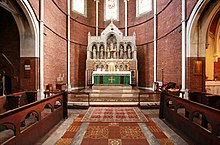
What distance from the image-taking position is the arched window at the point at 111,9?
1565 centimetres

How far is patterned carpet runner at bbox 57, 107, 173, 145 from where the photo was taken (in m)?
3.51

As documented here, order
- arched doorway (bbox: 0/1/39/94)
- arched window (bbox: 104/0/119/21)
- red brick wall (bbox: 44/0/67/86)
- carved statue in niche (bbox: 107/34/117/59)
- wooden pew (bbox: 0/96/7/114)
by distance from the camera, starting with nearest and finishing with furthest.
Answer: wooden pew (bbox: 0/96/7/114), arched doorway (bbox: 0/1/39/94), red brick wall (bbox: 44/0/67/86), carved statue in niche (bbox: 107/34/117/59), arched window (bbox: 104/0/119/21)

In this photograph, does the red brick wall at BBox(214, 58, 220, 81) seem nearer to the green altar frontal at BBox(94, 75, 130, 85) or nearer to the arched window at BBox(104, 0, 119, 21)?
the green altar frontal at BBox(94, 75, 130, 85)

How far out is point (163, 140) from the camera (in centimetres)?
358

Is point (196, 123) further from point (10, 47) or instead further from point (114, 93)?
point (10, 47)

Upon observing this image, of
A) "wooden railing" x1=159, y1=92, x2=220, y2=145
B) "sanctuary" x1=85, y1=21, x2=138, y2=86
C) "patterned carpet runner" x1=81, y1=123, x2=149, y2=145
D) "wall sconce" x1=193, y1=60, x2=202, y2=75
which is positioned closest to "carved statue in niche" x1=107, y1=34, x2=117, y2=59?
"sanctuary" x1=85, y1=21, x2=138, y2=86

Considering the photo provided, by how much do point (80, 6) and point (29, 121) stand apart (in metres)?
11.6

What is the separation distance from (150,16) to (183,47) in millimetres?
6147

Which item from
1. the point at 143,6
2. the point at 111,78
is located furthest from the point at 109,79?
the point at 143,6

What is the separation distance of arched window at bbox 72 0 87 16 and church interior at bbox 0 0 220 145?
0.28 ft

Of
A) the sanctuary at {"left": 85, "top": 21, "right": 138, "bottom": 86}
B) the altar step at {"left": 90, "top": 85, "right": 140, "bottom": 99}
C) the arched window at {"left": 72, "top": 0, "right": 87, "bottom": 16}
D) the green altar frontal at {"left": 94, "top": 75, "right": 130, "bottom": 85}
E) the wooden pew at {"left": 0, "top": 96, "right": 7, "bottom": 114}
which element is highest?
the arched window at {"left": 72, "top": 0, "right": 87, "bottom": 16}

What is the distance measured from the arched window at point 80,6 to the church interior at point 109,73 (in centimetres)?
8

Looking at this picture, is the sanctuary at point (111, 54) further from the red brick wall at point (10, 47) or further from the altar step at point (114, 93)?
the red brick wall at point (10, 47)

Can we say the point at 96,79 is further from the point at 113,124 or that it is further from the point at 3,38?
the point at 113,124
